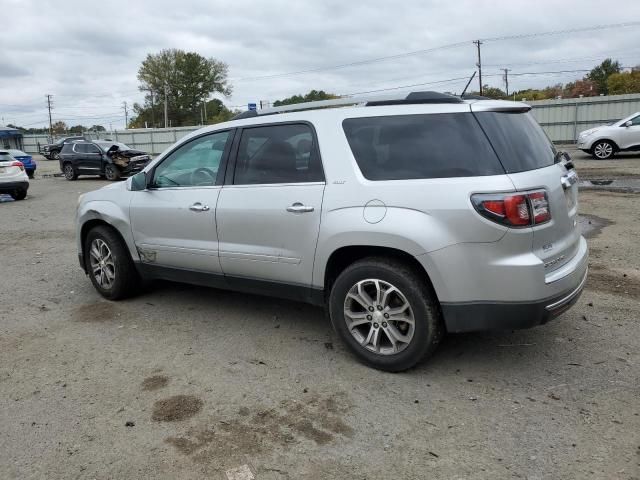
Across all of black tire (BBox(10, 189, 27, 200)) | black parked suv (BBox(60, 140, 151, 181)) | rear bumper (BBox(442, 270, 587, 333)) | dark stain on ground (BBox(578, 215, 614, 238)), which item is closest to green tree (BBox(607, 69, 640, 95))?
black parked suv (BBox(60, 140, 151, 181))

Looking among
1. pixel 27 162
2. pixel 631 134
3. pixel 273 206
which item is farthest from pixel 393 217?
pixel 27 162

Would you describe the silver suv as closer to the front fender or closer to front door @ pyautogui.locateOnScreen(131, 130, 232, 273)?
front door @ pyautogui.locateOnScreen(131, 130, 232, 273)

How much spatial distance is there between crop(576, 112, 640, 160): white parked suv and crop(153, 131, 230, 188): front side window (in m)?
16.5

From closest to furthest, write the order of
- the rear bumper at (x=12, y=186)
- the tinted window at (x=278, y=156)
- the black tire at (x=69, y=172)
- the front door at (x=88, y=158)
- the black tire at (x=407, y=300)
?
the black tire at (x=407, y=300), the tinted window at (x=278, y=156), the rear bumper at (x=12, y=186), the front door at (x=88, y=158), the black tire at (x=69, y=172)

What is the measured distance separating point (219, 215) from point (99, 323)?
5.26 feet

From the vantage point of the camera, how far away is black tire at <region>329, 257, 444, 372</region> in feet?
11.4

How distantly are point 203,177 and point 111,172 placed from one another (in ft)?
57.1

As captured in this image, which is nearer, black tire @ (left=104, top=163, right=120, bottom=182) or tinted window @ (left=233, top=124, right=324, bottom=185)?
tinted window @ (left=233, top=124, right=324, bottom=185)

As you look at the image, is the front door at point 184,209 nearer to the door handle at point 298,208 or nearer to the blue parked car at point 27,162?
the door handle at point 298,208

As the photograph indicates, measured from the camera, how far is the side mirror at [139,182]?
199 inches

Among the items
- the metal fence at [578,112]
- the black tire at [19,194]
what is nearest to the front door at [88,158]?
the black tire at [19,194]

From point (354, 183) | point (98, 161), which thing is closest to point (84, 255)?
point (354, 183)

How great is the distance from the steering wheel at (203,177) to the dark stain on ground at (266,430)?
202 centimetres

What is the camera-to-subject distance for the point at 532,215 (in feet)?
10.7
